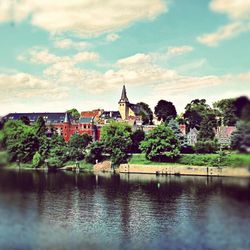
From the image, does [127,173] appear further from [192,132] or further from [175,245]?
[175,245]

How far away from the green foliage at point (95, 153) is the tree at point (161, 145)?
3529mm

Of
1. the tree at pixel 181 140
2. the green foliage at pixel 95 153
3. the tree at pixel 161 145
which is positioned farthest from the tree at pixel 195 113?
the green foliage at pixel 95 153

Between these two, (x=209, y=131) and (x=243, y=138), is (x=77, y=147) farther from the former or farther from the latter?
(x=243, y=138)

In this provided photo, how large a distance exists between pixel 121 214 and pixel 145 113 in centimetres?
3735

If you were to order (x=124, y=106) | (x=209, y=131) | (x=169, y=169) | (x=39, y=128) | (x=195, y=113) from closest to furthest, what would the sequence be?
(x=209, y=131) < (x=39, y=128) < (x=169, y=169) < (x=195, y=113) < (x=124, y=106)

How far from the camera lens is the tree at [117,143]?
31.1 meters

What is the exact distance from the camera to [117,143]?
31.7m

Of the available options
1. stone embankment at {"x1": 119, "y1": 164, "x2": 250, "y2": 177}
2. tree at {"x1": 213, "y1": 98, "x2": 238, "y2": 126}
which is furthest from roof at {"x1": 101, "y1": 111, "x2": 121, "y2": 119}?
tree at {"x1": 213, "y1": 98, "x2": 238, "y2": 126}

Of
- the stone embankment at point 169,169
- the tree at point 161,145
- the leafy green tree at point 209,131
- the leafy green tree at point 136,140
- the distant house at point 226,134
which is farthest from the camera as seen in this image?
the leafy green tree at point 136,140

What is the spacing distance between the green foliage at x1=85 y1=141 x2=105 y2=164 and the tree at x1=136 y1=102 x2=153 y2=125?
64.2 ft

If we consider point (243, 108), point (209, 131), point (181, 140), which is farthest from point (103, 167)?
point (243, 108)

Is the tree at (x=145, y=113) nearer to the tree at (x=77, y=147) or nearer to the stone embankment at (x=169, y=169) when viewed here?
the tree at (x=77, y=147)

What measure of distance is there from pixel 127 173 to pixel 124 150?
2.35m

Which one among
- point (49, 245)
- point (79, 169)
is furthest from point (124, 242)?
point (79, 169)
